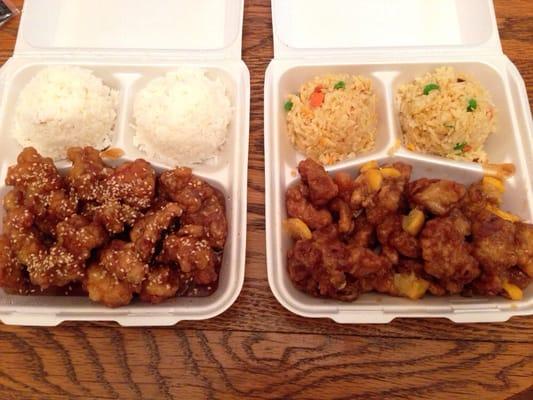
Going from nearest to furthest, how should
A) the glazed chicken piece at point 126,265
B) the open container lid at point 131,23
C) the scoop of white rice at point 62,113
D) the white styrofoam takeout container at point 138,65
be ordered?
the glazed chicken piece at point 126,265 → the white styrofoam takeout container at point 138,65 → the scoop of white rice at point 62,113 → the open container lid at point 131,23

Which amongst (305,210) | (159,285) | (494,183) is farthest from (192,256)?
(494,183)

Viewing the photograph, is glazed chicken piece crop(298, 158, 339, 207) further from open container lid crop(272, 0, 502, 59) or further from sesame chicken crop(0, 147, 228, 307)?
open container lid crop(272, 0, 502, 59)

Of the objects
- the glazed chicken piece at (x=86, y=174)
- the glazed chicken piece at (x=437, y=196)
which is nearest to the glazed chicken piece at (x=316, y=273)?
the glazed chicken piece at (x=437, y=196)

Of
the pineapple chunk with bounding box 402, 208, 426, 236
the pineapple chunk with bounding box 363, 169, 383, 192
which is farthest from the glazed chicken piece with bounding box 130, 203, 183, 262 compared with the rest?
the pineapple chunk with bounding box 402, 208, 426, 236

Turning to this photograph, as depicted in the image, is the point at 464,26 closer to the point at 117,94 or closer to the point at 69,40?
the point at 117,94

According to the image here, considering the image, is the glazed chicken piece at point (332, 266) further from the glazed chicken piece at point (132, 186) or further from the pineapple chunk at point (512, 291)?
the glazed chicken piece at point (132, 186)

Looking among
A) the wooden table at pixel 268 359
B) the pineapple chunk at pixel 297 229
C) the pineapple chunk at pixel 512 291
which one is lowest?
the wooden table at pixel 268 359

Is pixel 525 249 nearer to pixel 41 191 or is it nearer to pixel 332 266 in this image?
pixel 332 266
